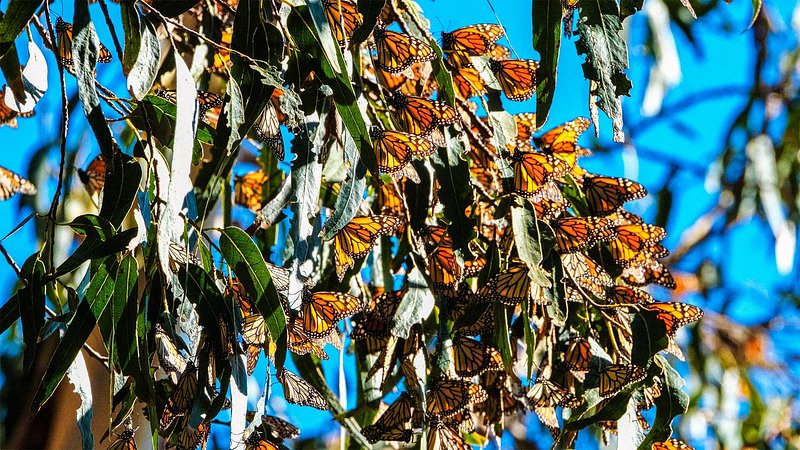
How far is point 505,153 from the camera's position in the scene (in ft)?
3.68

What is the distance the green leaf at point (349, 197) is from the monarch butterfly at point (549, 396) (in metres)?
0.33

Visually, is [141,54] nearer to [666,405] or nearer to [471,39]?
[471,39]

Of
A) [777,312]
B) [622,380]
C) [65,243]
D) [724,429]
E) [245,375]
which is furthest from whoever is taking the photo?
[777,312]

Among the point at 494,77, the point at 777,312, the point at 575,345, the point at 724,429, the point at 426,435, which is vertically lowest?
the point at 426,435

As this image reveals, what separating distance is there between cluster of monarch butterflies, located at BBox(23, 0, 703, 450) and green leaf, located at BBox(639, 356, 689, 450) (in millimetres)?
12

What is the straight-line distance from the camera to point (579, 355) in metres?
1.14

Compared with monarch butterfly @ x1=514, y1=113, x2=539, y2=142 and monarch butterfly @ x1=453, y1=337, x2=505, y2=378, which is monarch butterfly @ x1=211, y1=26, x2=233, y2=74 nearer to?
monarch butterfly @ x1=514, y1=113, x2=539, y2=142

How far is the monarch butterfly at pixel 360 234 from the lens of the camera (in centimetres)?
109

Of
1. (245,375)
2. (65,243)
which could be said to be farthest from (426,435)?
(65,243)

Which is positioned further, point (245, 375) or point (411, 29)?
point (411, 29)

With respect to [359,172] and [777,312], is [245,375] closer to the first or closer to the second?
[359,172]

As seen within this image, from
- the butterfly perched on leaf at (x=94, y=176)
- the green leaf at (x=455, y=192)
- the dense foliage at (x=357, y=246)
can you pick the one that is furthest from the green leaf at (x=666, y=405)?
the butterfly perched on leaf at (x=94, y=176)

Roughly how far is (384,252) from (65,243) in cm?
125

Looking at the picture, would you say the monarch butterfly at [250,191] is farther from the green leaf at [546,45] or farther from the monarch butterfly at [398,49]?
the green leaf at [546,45]
